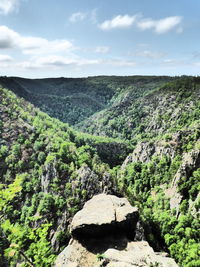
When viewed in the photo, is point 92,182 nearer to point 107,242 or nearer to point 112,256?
point 107,242

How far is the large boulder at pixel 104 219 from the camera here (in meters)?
34.1

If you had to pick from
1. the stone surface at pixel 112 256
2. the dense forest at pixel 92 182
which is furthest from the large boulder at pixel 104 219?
the dense forest at pixel 92 182

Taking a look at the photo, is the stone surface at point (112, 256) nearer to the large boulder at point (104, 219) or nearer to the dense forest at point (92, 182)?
the large boulder at point (104, 219)

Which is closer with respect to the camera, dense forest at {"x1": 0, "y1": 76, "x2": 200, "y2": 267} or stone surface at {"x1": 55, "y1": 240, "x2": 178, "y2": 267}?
stone surface at {"x1": 55, "y1": 240, "x2": 178, "y2": 267}

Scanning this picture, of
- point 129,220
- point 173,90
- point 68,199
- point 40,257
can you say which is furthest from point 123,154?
point 40,257

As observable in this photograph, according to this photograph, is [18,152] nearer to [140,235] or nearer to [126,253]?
[140,235]

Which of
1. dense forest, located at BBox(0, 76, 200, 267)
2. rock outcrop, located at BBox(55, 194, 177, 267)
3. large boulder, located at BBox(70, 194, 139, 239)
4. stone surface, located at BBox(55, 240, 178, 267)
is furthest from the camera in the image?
dense forest, located at BBox(0, 76, 200, 267)

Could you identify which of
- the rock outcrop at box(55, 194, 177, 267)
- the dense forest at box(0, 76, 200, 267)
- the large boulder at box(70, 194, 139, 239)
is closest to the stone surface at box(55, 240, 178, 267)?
the rock outcrop at box(55, 194, 177, 267)

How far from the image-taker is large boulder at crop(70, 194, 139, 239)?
112 ft

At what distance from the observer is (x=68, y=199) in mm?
70438

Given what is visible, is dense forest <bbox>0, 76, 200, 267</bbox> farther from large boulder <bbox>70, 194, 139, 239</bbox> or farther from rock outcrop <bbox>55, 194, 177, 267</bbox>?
rock outcrop <bbox>55, 194, 177, 267</bbox>

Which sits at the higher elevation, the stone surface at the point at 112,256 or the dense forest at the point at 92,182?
the stone surface at the point at 112,256

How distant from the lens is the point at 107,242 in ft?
111

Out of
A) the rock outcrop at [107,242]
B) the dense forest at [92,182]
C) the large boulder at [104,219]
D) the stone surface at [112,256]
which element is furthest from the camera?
the dense forest at [92,182]
